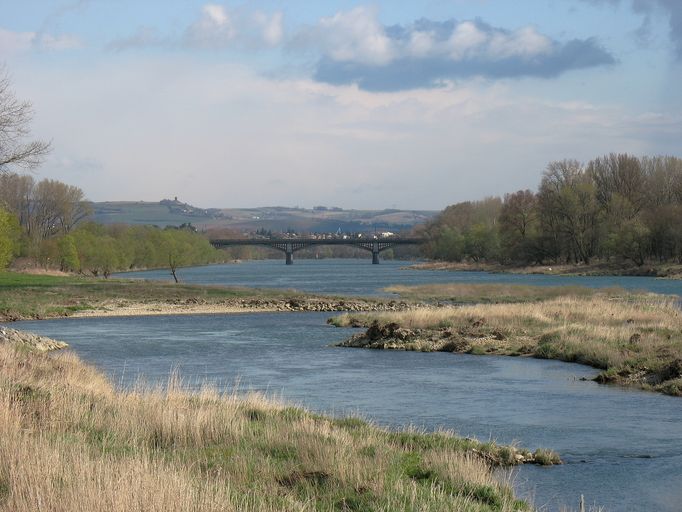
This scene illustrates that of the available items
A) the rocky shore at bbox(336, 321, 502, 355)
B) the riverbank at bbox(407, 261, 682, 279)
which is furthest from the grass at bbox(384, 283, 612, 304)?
the riverbank at bbox(407, 261, 682, 279)

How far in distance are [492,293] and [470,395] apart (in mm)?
54070

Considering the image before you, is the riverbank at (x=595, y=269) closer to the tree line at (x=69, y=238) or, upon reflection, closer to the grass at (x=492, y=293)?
the grass at (x=492, y=293)

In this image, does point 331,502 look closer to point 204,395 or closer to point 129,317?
point 204,395

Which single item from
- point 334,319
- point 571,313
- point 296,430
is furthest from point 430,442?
point 334,319

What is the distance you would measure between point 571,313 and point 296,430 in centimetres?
3244

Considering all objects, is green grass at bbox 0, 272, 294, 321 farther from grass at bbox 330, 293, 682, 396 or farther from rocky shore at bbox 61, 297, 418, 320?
grass at bbox 330, 293, 682, 396

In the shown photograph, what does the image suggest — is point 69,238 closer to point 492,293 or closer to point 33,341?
point 492,293

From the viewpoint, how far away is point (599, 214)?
132m

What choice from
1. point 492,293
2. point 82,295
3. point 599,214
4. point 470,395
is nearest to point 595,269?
point 599,214

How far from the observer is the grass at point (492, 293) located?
7456 centimetres

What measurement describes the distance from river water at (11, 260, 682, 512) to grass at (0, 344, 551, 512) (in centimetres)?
186

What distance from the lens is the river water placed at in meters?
17.3

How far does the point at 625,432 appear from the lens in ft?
71.1

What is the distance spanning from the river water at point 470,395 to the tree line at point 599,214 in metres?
78.4
